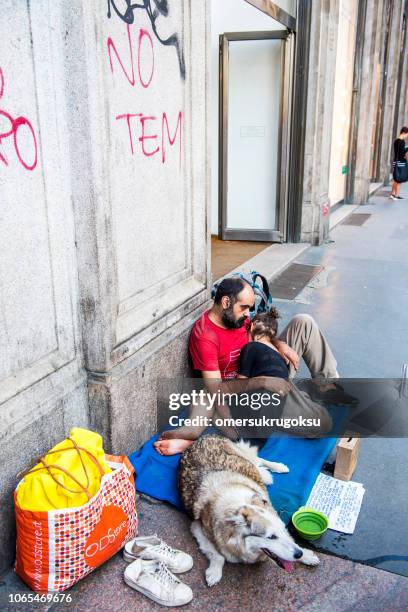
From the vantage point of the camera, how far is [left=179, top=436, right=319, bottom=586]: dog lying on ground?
248cm

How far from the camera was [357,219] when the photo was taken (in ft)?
40.9

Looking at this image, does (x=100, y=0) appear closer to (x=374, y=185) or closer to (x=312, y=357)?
(x=312, y=357)

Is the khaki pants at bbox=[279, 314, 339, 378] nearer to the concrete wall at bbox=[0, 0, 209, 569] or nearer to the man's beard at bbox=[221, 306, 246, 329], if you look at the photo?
the man's beard at bbox=[221, 306, 246, 329]

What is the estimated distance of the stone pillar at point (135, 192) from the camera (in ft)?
9.57

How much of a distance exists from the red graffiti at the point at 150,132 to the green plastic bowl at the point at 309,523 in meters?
2.31

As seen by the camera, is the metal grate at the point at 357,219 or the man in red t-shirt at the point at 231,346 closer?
the man in red t-shirt at the point at 231,346

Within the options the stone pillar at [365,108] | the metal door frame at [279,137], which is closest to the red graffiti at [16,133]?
the metal door frame at [279,137]

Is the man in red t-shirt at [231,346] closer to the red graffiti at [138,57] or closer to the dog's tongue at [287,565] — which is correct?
the dog's tongue at [287,565]

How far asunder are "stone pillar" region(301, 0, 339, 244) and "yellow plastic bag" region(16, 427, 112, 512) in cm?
749

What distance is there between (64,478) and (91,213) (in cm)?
139

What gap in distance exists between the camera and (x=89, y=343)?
10.5 feet

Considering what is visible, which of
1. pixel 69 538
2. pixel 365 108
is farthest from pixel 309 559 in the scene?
pixel 365 108

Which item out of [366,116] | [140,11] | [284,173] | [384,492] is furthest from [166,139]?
[366,116]

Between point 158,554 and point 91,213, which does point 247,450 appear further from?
point 91,213
